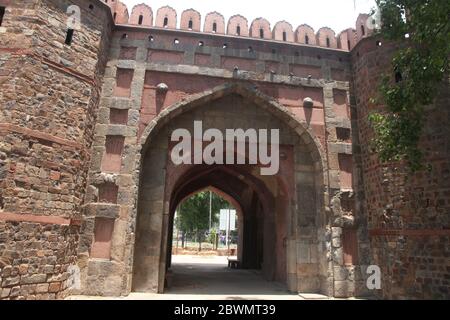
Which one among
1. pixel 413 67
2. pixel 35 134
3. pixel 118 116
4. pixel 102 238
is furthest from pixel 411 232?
pixel 35 134

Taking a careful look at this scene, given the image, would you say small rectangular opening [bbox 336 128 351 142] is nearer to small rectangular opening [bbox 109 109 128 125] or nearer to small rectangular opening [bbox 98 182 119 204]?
small rectangular opening [bbox 109 109 128 125]

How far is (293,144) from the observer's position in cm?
789

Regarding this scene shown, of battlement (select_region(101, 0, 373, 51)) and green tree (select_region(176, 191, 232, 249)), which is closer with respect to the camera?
battlement (select_region(101, 0, 373, 51))

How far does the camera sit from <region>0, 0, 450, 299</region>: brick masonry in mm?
5582

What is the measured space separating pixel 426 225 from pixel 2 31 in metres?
7.93

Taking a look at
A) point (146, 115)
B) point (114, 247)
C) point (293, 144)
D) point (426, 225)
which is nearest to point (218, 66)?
point (146, 115)

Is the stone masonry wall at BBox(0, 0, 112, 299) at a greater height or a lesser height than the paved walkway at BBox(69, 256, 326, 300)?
greater

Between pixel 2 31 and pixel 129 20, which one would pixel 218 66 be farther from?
pixel 2 31

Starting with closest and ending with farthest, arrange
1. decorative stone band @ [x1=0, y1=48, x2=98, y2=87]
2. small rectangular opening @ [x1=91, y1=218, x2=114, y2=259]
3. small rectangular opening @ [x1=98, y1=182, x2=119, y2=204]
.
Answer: decorative stone band @ [x1=0, y1=48, x2=98, y2=87] < small rectangular opening @ [x1=91, y1=218, x2=114, y2=259] < small rectangular opening @ [x1=98, y1=182, x2=119, y2=204]

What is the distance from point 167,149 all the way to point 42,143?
247 cm

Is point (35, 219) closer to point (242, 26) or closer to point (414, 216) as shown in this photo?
point (242, 26)

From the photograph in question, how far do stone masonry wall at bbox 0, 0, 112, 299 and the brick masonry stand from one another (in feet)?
0.07

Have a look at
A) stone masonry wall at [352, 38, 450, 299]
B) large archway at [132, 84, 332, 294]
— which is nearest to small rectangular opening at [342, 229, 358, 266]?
stone masonry wall at [352, 38, 450, 299]

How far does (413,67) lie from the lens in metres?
5.07
